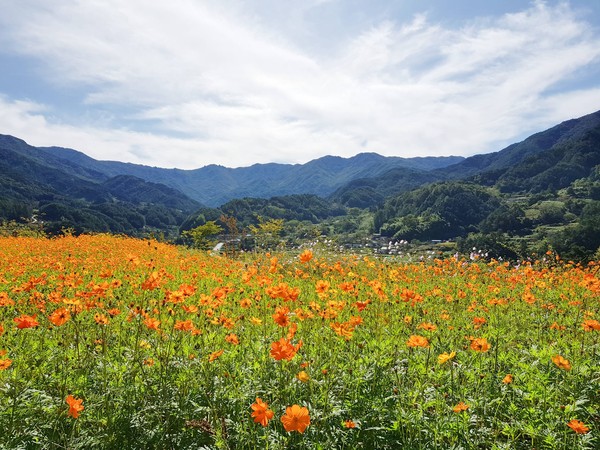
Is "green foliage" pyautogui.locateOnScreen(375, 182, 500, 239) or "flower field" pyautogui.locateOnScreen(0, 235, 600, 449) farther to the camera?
"green foliage" pyautogui.locateOnScreen(375, 182, 500, 239)

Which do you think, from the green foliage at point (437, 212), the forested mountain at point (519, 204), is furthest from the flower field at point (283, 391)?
the green foliage at point (437, 212)

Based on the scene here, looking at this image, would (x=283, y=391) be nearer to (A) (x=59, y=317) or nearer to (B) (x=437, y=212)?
(A) (x=59, y=317)

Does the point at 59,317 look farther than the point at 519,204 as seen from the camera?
No

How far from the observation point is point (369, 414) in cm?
287

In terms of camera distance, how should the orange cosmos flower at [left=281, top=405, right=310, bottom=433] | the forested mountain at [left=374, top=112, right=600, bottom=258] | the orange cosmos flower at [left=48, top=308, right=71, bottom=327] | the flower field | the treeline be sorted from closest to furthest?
the orange cosmos flower at [left=281, top=405, right=310, bottom=433] → the flower field → the orange cosmos flower at [left=48, top=308, right=71, bottom=327] → the forested mountain at [left=374, top=112, right=600, bottom=258] → the treeline

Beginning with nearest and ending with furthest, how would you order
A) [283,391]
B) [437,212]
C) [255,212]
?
1. [283,391]
2. [437,212]
3. [255,212]

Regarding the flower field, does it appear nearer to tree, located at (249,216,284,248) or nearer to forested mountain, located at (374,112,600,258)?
tree, located at (249,216,284,248)

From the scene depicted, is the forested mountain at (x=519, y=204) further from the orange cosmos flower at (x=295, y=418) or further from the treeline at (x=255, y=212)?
the orange cosmos flower at (x=295, y=418)

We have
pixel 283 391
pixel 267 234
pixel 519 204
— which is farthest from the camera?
pixel 519 204

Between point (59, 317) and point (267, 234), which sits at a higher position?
point (59, 317)

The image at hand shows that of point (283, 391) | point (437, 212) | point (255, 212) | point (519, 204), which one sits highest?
point (283, 391)

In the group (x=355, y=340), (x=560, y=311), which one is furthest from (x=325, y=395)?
(x=560, y=311)

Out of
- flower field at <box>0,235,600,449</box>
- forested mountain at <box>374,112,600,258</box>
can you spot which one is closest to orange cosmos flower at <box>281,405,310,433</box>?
flower field at <box>0,235,600,449</box>

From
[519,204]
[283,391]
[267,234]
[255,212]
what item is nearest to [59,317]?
[283,391]
